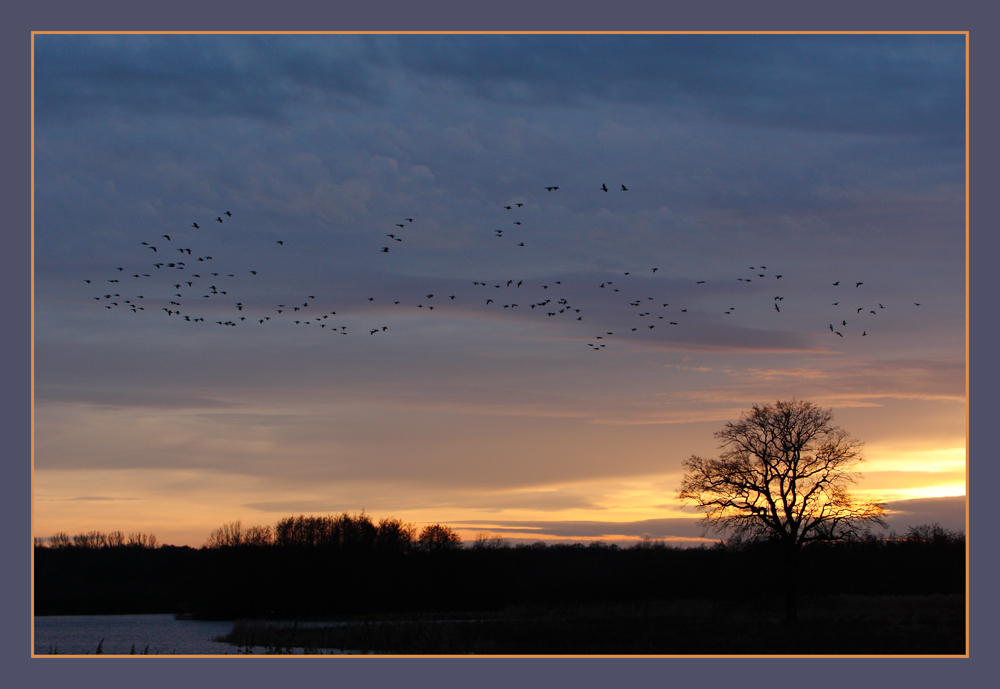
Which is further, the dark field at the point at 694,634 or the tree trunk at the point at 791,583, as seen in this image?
the tree trunk at the point at 791,583

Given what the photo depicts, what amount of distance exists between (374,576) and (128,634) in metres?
29.1

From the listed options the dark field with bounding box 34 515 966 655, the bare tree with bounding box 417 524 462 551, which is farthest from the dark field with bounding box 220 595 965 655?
the bare tree with bounding box 417 524 462 551

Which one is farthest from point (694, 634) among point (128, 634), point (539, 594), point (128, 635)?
point (539, 594)

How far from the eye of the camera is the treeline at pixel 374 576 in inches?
2694

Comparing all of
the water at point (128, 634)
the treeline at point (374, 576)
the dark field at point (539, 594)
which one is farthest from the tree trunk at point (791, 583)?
the water at point (128, 634)

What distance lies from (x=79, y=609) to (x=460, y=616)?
48.0m

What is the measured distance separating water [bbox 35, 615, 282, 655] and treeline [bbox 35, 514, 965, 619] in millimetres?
6810

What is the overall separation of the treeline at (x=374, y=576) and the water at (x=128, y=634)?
6810mm

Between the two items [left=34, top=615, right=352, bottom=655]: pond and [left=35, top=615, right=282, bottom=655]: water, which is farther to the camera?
[left=35, top=615, right=282, bottom=655]: water

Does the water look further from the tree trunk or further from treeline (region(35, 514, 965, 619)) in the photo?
the tree trunk

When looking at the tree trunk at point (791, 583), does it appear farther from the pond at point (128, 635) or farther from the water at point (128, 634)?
the water at point (128, 634)

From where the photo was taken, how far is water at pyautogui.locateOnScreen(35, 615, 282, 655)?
48.5m

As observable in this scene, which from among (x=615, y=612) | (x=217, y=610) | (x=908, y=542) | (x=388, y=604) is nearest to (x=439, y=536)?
(x=388, y=604)

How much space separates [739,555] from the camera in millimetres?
43594
